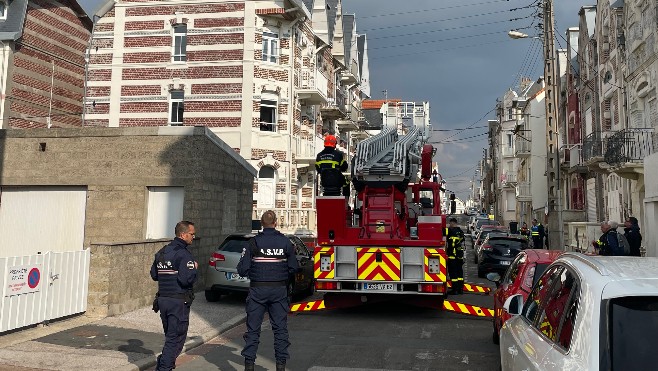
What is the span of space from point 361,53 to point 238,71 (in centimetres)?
2501

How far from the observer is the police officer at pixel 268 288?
660 cm

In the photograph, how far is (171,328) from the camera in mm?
6102

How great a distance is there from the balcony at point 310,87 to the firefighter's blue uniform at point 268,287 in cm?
2181

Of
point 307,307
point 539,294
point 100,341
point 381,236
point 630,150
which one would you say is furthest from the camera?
point 630,150

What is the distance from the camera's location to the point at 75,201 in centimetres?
1484

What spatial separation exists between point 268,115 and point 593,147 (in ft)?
47.8

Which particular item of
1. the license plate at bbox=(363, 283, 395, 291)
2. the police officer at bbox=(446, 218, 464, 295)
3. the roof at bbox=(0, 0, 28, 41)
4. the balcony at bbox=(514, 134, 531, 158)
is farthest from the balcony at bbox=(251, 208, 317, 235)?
the balcony at bbox=(514, 134, 531, 158)

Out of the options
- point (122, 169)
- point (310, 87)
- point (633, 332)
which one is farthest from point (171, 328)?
point (310, 87)

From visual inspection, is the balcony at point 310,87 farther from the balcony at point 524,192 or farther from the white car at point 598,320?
the white car at point 598,320

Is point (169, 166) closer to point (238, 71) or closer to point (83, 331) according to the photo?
point (83, 331)

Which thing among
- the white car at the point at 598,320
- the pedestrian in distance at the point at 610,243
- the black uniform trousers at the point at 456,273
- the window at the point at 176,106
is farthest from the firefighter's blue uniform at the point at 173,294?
the window at the point at 176,106

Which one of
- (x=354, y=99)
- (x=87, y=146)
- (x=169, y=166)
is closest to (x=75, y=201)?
(x=87, y=146)

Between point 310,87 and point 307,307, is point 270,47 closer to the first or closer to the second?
point 310,87

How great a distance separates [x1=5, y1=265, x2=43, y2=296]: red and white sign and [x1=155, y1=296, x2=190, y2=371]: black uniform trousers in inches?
133
